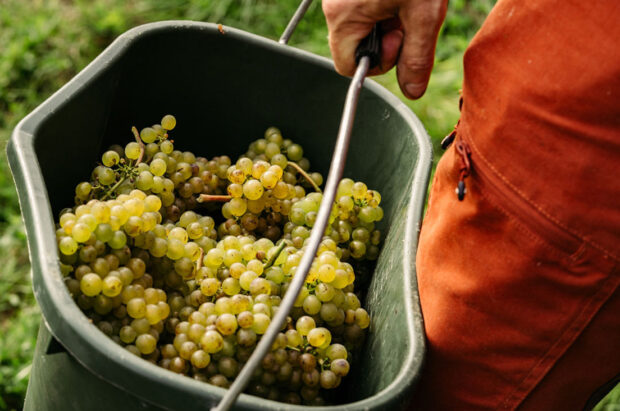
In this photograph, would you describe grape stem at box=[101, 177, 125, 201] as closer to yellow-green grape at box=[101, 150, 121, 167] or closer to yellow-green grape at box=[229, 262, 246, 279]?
yellow-green grape at box=[101, 150, 121, 167]

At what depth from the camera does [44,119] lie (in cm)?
90

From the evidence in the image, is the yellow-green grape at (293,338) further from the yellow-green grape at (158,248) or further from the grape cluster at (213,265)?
the yellow-green grape at (158,248)

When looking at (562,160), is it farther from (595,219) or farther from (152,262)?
(152,262)

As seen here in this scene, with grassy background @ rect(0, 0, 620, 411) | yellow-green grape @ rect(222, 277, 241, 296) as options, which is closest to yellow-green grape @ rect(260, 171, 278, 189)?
yellow-green grape @ rect(222, 277, 241, 296)

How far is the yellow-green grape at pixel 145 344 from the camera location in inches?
32.0

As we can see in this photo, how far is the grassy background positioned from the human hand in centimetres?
116

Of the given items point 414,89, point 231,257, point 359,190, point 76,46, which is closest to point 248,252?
point 231,257

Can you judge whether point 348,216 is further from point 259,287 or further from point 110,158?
point 110,158

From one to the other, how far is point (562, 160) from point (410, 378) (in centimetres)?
30

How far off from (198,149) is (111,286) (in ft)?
1.70

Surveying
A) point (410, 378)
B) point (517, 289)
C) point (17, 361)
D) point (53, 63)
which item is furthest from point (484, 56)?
point (53, 63)

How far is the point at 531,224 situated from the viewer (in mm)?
784

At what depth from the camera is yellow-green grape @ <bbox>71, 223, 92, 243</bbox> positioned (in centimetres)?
82

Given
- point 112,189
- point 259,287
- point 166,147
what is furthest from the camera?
point 166,147
